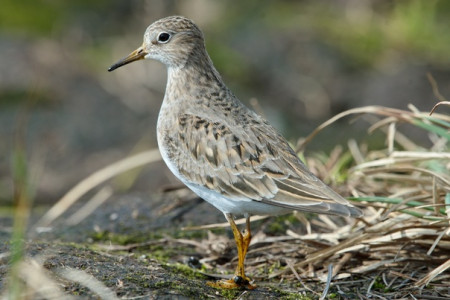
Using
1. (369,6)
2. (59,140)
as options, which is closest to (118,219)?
(59,140)

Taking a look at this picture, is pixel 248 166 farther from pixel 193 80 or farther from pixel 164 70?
pixel 164 70

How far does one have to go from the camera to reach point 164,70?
470 inches

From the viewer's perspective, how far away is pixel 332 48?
12805mm

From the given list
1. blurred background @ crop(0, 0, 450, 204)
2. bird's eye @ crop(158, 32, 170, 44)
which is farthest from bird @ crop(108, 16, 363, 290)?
blurred background @ crop(0, 0, 450, 204)

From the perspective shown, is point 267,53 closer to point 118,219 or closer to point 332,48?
point 332,48

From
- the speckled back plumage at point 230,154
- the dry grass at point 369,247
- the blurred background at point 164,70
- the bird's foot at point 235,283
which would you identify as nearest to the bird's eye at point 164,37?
the speckled back plumage at point 230,154

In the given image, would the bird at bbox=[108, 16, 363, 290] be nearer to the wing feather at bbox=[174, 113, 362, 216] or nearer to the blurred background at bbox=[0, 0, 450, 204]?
the wing feather at bbox=[174, 113, 362, 216]

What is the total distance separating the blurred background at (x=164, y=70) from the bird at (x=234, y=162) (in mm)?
4761

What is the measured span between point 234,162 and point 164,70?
712cm

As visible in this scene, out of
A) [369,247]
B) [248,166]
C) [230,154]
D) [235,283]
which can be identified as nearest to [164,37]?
[230,154]

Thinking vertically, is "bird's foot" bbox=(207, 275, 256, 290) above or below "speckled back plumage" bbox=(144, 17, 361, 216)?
below

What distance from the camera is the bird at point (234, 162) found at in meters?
4.82

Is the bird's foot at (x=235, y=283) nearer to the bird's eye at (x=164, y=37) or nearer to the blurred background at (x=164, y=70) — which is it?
the bird's eye at (x=164, y=37)

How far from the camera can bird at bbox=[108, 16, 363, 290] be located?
482 cm
